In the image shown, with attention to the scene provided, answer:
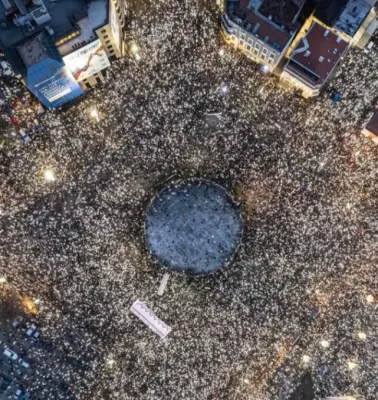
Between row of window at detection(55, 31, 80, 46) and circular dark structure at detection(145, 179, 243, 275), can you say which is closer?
row of window at detection(55, 31, 80, 46)

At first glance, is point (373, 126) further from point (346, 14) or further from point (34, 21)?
point (34, 21)

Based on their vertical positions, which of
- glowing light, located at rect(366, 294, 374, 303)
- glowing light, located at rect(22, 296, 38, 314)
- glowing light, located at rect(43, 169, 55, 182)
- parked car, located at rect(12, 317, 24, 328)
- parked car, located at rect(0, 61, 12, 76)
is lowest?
parked car, located at rect(12, 317, 24, 328)

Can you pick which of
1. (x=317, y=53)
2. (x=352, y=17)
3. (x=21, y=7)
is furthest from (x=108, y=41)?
(x=352, y=17)

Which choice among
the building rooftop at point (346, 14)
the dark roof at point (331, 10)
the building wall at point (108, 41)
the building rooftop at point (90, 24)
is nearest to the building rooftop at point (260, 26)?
the dark roof at point (331, 10)

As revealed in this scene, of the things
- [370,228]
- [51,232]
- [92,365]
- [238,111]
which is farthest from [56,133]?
[370,228]

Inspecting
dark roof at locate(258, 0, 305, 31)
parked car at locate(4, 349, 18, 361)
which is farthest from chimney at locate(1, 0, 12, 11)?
parked car at locate(4, 349, 18, 361)

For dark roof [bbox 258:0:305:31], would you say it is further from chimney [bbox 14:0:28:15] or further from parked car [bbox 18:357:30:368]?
parked car [bbox 18:357:30:368]

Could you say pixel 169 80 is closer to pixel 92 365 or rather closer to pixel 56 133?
pixel 56 133
